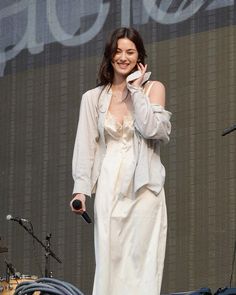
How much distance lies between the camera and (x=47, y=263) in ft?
22.6

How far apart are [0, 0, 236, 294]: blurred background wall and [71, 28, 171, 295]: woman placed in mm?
3038

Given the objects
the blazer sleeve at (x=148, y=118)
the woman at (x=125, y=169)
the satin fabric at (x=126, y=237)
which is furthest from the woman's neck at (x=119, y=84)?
the satin fabric at (x=126, y=237)

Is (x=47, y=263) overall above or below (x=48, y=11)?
below

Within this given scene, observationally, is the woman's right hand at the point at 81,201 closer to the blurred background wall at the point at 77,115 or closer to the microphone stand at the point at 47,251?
the blurred background wall at the point at 77,115

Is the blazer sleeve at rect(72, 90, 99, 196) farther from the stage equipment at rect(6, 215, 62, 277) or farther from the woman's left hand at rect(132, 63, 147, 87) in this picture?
the stage equipment at rect(6, 215, 62, 277)

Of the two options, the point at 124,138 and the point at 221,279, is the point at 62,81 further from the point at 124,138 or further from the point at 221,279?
the point at 124,138

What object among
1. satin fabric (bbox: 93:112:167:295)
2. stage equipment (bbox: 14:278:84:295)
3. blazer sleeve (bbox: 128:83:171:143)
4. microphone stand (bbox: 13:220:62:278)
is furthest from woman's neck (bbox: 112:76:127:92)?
microphone stand (bbox: 13:220:62:278)

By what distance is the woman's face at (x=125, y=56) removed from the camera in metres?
3.21

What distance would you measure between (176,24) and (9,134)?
1.67 meters

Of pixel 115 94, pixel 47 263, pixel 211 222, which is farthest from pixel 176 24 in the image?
pixel 115 94

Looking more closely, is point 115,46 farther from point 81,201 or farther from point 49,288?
point 49,288

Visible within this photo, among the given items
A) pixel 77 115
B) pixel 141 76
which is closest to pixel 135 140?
pixel 141 76

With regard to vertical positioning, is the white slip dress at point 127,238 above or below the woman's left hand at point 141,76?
below

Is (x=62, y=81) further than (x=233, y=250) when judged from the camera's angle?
Yes
